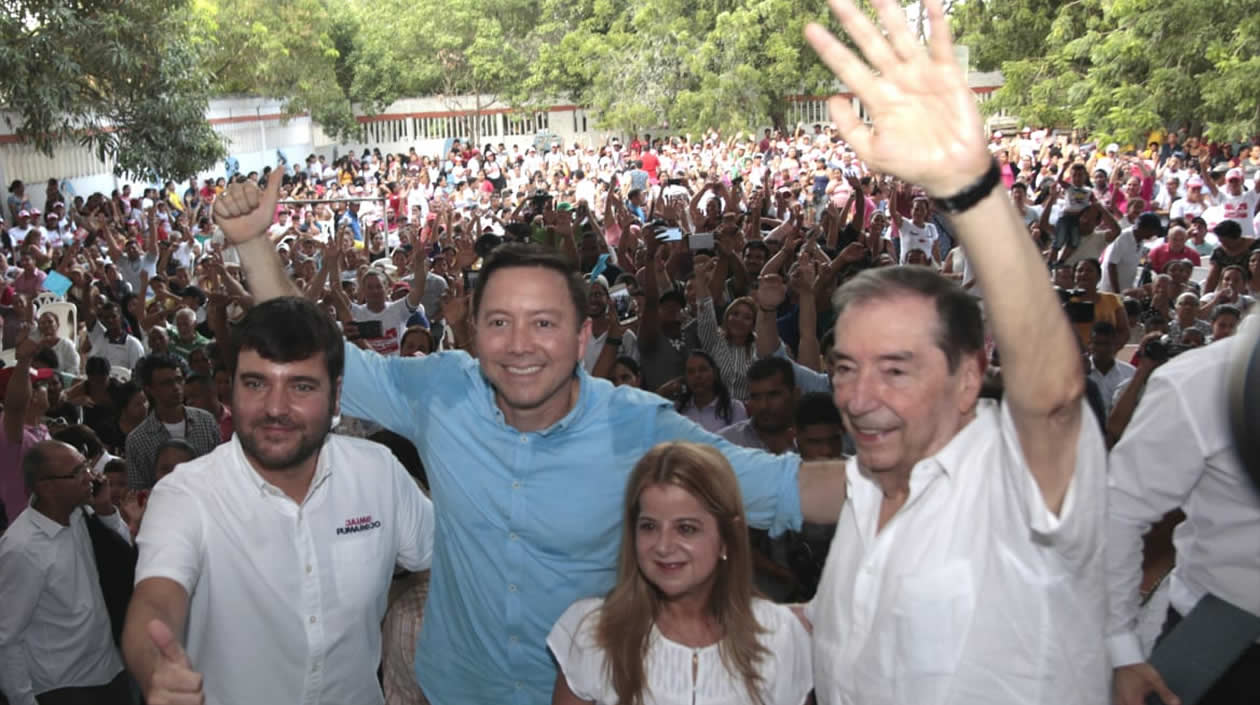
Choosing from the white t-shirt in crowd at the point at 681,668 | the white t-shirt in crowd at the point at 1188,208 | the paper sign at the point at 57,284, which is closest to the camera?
the white t-shirt in crowd at the point at 681,668

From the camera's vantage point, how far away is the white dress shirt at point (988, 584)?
1812mm

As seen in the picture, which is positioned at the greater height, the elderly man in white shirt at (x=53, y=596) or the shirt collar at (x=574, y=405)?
the shirt collar at (x=574, y=405)

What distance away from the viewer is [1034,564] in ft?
6.01

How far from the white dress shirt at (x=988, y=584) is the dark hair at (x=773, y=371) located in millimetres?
3344

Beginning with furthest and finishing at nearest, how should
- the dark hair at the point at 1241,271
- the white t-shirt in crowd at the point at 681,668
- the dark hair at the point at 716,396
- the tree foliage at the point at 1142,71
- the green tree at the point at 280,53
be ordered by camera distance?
the green tree at the point at 280,53 → the tree foliage at the point at 1142,71 → the dark hair at the point at 1241,271 → the dark hair at the point at 716,396 → the white t-shirt in crowd at the point at 681,668

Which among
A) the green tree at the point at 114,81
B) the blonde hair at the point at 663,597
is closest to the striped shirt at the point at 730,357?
the blonde hair at the point at 663,597

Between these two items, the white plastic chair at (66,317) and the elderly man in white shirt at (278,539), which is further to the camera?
the white plastic chair at (66,317)

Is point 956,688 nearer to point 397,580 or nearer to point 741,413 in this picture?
point 397,580

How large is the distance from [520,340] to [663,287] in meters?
6.21

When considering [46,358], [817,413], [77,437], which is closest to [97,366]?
[46,358]

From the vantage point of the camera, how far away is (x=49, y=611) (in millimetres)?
4367

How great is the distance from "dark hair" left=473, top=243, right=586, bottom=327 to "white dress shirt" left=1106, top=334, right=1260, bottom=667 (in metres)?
1.21

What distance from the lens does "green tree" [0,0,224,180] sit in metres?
15.4

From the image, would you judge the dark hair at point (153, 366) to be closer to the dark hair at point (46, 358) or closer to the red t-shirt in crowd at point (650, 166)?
the dark hair at point (46, 358)
